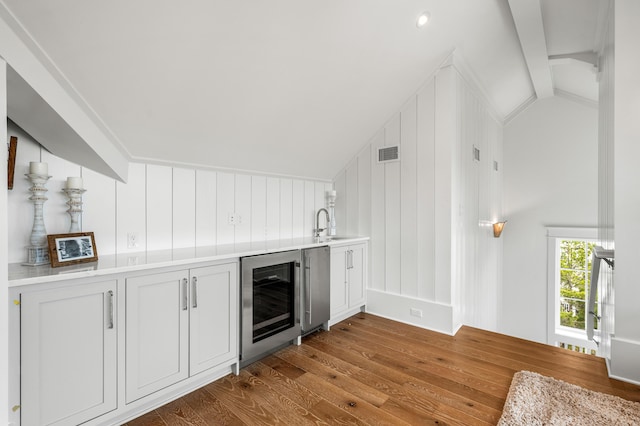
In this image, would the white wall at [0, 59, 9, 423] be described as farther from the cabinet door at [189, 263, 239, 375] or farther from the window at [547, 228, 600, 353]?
the window at [547, 228, 600, 353]

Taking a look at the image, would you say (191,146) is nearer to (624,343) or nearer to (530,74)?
(624,343)

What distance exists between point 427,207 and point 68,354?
311 centimetres

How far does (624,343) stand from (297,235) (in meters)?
2.99

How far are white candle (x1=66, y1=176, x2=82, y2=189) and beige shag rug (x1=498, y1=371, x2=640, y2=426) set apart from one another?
294cm

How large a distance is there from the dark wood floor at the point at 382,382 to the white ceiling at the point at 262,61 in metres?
1.82

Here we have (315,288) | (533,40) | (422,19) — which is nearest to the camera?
(422,19)

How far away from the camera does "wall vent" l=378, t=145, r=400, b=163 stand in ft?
11.6

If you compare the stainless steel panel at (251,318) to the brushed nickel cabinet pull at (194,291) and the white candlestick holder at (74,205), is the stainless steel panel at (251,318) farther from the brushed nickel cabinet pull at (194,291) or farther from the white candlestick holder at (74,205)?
the white candlestick holder at (74,205)

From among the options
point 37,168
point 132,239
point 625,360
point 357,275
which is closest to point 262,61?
point 37,168

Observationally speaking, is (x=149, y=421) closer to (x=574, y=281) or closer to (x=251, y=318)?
(x=251, y=318)

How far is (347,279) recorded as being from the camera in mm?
3461

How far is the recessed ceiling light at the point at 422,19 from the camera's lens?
99.8 inches

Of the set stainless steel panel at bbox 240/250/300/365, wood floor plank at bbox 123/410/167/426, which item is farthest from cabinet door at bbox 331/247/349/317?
wood floor plank at bbox 123/410/167/426

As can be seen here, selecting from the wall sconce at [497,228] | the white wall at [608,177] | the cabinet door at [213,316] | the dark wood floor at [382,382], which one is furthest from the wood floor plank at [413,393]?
the wall sconce at [497,228]
